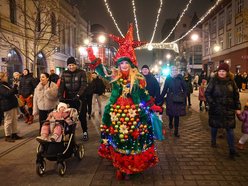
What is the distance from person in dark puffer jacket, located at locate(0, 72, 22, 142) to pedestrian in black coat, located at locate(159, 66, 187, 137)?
386 cm

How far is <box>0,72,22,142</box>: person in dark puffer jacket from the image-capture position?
24.3 ft

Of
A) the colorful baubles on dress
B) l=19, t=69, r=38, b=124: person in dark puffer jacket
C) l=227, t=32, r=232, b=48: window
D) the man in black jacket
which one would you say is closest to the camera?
the colorful baubles on dress

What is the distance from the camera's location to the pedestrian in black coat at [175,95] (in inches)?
309

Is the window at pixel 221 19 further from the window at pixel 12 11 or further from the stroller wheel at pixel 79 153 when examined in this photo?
the stroller wheel at pixel 79 153

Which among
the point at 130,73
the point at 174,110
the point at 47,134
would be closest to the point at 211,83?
the point at 174,110

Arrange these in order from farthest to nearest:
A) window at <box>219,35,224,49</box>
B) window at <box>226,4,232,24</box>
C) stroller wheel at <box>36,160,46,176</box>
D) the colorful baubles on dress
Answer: window at <box>219,35,224,49</box> → window at <box>226,4,232,24</box> → the colorful baubles on dress → stroller wheel at <box>36,160,46,176</box>

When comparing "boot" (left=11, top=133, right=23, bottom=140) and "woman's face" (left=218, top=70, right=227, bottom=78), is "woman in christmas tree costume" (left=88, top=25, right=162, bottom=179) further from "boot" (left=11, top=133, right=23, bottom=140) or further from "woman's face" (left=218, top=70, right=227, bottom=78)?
"boot" (left=11, top=133, right=23, bottom=140)

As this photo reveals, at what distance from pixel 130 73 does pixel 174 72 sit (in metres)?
3.33

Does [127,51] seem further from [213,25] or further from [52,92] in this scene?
[213,25]

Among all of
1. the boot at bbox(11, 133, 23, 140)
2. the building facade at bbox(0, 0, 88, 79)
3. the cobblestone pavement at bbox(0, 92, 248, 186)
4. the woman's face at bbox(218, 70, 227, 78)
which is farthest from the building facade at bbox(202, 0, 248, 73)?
the boot at bbox(11, 133, 23, 140)

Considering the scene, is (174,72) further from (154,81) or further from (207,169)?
→ (207,169)

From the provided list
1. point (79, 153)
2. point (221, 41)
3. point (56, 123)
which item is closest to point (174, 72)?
point (79, 153)

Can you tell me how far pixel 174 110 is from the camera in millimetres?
7879

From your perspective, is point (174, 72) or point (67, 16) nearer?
point (174, 72)
